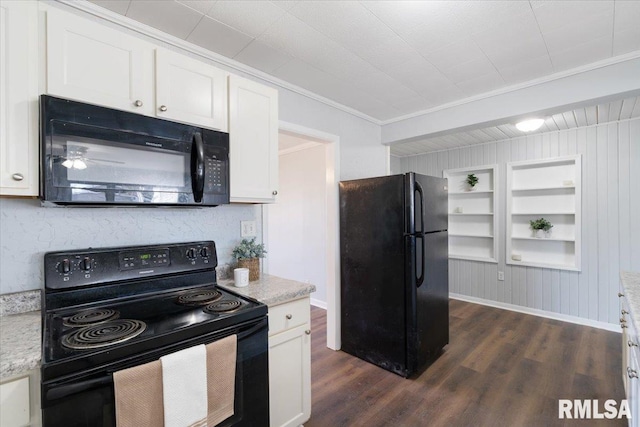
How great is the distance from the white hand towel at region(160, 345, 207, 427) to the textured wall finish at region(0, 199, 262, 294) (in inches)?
31.5

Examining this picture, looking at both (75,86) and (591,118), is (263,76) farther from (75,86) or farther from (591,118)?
(591,118)

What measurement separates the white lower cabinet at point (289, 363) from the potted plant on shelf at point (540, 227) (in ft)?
11.9

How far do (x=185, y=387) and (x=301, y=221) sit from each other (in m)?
3.53

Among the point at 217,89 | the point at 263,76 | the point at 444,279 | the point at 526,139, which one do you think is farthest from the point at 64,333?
the point at 526,139

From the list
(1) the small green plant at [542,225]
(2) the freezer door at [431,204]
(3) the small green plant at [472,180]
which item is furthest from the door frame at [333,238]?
(1) the small green plant at [542,225]

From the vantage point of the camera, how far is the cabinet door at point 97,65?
1149 millimetres

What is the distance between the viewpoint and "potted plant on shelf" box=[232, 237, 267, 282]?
6.16 feet

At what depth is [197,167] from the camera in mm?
1462

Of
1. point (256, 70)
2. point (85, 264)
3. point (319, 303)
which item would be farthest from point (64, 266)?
point (319, 303)

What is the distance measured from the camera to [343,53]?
76.9 inches

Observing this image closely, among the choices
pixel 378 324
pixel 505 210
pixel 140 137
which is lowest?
pixel 378 324

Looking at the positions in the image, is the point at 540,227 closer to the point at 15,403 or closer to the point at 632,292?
the point at 632,292

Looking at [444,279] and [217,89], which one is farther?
[444,279]

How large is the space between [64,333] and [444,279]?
2.74m
